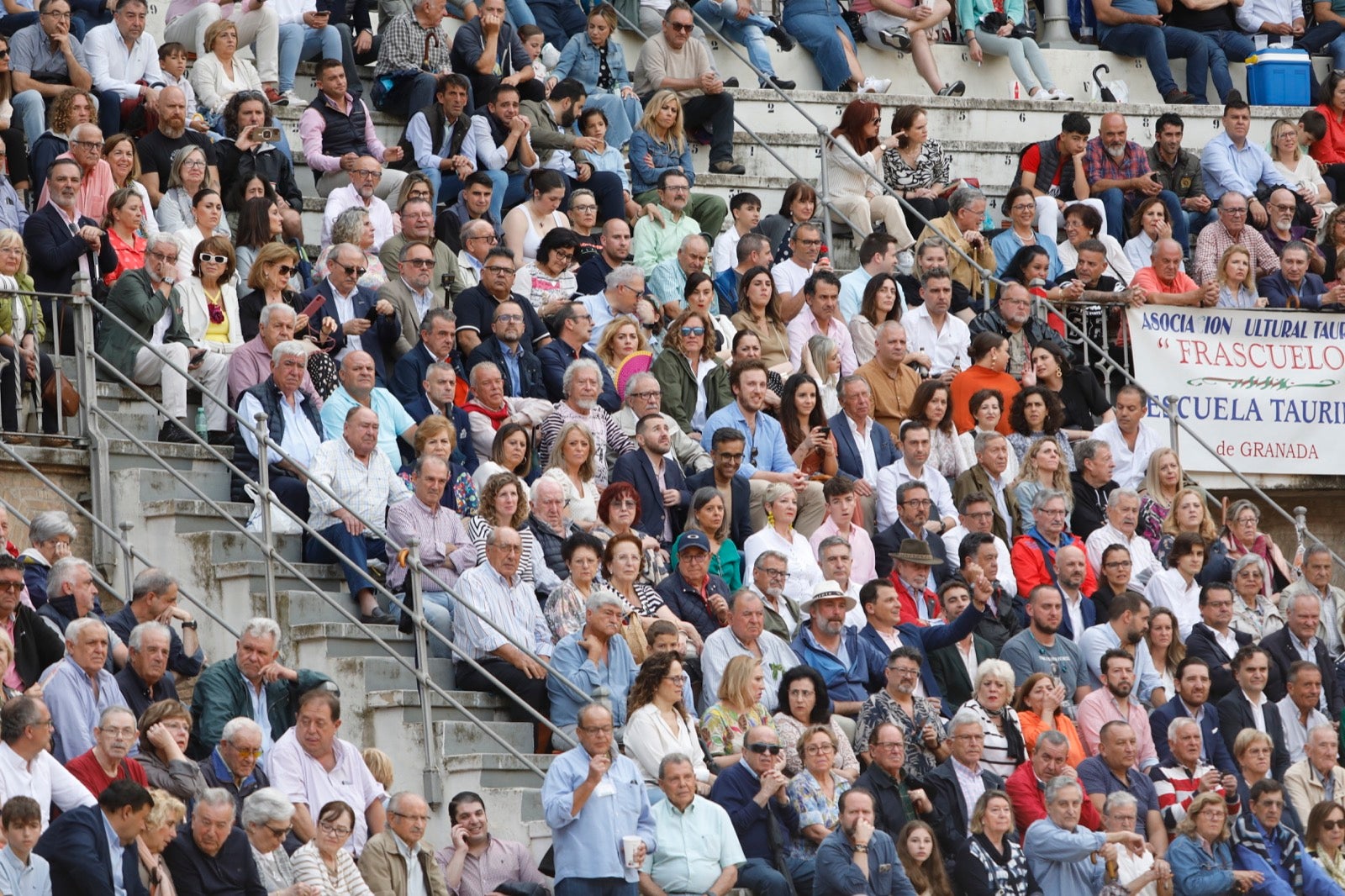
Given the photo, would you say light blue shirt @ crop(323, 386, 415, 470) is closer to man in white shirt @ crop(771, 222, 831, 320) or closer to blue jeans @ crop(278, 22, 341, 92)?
man in white shirt @ crop(771, 222, 831, 320)

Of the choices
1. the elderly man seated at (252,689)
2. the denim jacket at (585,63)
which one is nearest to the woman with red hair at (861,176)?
the denim jacket at (585,63)

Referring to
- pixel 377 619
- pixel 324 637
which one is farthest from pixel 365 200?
pixel 324 637

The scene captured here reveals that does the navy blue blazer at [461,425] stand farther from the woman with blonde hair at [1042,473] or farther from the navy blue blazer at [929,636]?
the woman with blonde hair at [1042,473]

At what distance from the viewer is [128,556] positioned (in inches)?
544

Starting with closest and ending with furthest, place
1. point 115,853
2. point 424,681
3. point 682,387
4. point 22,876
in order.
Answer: point 22,876 < point 115,853 < point 424,681 < point 682,387

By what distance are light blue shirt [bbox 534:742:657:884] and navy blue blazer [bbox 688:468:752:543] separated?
304 cm

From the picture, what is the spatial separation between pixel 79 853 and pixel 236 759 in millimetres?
1343

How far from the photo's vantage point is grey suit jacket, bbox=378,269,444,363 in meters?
16.2

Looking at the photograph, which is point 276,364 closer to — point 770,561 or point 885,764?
point 770,561

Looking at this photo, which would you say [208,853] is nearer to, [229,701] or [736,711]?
[229,701]

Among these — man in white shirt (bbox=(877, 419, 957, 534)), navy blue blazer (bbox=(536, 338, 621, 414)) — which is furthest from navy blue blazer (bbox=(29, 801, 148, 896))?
man in white shirt (bbox=(877, 419, 957, 534))

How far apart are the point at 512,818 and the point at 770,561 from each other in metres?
2.21

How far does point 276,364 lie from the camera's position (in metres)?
14.6

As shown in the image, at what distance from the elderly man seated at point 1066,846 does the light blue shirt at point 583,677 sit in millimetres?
2159
